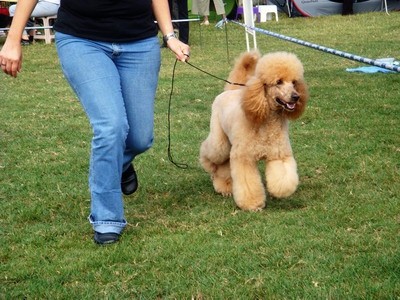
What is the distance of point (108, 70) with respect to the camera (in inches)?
160

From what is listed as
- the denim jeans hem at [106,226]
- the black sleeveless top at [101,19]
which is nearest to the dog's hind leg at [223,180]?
the denim jeans hem at [106,226]

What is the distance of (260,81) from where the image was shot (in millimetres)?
4750

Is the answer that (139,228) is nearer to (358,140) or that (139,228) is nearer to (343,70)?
→ (358,140)

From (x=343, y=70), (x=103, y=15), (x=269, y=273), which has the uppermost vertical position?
(x=103, y=15)

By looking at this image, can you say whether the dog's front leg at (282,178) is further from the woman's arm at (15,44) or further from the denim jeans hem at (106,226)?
the woman's arm at (15,44)

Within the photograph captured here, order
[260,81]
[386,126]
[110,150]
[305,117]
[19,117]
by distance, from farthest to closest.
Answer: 1. [19,117]
2. [305,117]
3. [386,126]
4. [260,81]
5. [110,150]

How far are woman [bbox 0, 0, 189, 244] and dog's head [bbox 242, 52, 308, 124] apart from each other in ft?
2.17

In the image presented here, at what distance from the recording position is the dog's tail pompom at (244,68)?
17.2 ft

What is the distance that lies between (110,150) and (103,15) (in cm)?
77

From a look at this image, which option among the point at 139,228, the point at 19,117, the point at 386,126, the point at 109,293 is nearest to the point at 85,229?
the point at 139,228

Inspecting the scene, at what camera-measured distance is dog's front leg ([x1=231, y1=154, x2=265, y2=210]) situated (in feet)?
15.8

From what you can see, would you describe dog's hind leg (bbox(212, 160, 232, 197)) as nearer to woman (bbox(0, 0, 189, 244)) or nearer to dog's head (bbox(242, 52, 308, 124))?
dog's head (bbox(242, 52, 308, 124))

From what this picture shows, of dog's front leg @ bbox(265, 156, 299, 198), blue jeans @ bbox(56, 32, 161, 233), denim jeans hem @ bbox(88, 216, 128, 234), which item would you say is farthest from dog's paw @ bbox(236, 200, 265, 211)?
denim jeans hem @ bbox(88, 216, 128, 234)

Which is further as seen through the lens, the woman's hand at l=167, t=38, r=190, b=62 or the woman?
the woman's hand at l=167, t=38, r=190, b=62
